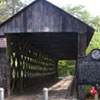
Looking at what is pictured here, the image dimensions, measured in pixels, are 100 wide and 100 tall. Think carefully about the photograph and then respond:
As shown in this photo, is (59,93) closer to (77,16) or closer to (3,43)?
(3,43)

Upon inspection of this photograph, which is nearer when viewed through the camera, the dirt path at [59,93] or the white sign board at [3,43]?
the dirt path at [59,93]

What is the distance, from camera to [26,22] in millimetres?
10531

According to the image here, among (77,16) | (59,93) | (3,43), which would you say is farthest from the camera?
(77,16)

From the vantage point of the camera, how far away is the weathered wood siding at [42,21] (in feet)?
33.5

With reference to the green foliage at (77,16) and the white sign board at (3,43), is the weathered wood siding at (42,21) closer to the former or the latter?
the white sign board at (3,43)

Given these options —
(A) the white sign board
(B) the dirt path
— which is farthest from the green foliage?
(A) the white sign board

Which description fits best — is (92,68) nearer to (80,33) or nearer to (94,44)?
(80,33)

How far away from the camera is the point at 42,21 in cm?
1045

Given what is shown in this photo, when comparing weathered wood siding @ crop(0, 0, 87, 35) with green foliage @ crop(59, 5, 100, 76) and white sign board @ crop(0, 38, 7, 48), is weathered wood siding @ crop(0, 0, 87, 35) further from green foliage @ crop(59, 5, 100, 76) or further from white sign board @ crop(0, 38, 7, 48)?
green foliage @ crop(59, 5, 100, 76)

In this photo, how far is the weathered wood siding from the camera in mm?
10211

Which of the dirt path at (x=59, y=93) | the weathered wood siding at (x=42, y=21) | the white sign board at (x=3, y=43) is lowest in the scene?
the dirt path at (x=59, y=93)

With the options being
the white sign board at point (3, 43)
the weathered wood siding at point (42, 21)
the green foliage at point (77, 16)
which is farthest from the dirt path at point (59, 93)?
the green foliage at point (77, 16)

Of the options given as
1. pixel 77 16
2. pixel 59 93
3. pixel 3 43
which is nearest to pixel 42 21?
pixel 3 43

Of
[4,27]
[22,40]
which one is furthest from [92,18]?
[4,27]
